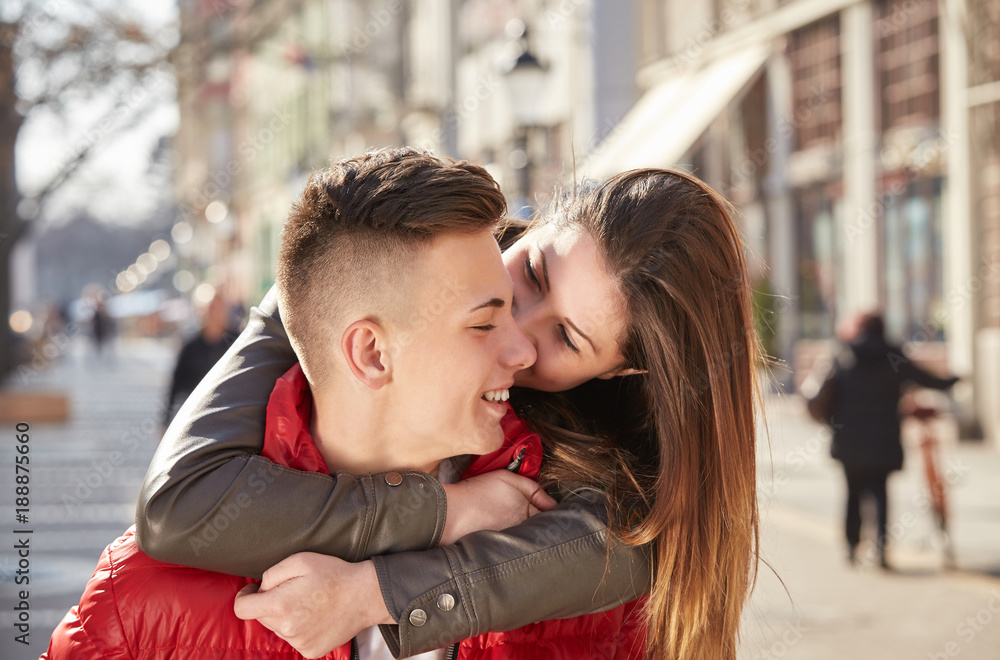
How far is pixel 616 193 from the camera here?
232cm

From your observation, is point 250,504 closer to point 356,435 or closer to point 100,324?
point 356,435

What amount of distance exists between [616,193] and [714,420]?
550mm

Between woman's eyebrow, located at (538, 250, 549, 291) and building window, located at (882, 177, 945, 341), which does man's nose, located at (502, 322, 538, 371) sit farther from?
building window, located at (882, 177, 945, 341)

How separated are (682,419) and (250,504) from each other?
0.88m

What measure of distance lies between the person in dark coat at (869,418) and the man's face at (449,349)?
231 inches

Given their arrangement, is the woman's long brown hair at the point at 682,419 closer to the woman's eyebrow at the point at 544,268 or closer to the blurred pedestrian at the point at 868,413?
the woman's eyebrow at the point at 544,268

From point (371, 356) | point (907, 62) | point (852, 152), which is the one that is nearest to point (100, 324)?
point (852, 152)

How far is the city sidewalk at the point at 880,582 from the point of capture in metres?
5.51

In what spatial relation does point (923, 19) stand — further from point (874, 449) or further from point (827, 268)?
point (874, 449)

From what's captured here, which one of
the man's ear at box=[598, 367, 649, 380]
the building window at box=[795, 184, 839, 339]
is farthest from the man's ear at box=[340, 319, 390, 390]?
the building window at box=[795, 184, 839, 339]

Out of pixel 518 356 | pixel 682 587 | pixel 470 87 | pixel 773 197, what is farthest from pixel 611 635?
pixel 470 87

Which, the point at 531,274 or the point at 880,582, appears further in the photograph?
the point at 880,582

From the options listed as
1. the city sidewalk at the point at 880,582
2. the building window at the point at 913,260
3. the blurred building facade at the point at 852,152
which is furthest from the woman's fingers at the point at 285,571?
the building window at the point at 913,260

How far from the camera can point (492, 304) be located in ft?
6.22
